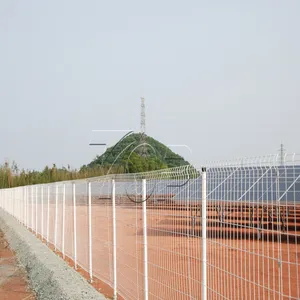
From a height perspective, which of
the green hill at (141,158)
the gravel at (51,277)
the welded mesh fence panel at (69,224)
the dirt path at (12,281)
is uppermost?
the green hill at (141,158)

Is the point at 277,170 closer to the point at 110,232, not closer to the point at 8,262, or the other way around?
the point at 110,232

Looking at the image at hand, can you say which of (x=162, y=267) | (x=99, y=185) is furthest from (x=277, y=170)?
(x=99, y=185)

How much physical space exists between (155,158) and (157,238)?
8087 mm

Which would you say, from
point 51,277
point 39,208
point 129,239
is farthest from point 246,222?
point 39,208

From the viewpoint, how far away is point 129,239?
369 inches

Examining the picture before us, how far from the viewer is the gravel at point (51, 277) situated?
34.8ft

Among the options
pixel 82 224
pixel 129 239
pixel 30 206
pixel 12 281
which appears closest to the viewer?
pixel 129 239

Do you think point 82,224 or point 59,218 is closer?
point 82,224

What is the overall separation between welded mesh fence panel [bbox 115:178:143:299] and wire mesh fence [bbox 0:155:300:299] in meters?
0.02

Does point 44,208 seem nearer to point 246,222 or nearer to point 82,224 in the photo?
point 82,224

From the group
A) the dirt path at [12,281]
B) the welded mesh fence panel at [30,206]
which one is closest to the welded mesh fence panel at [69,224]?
the dirt path at [12,281]

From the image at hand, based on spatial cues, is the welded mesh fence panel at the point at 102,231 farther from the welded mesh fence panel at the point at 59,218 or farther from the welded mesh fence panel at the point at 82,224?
the welded mesh fence panel at the point at 59,218

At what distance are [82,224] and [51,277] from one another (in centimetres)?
154

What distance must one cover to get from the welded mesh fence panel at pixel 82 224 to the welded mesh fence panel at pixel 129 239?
283cm
